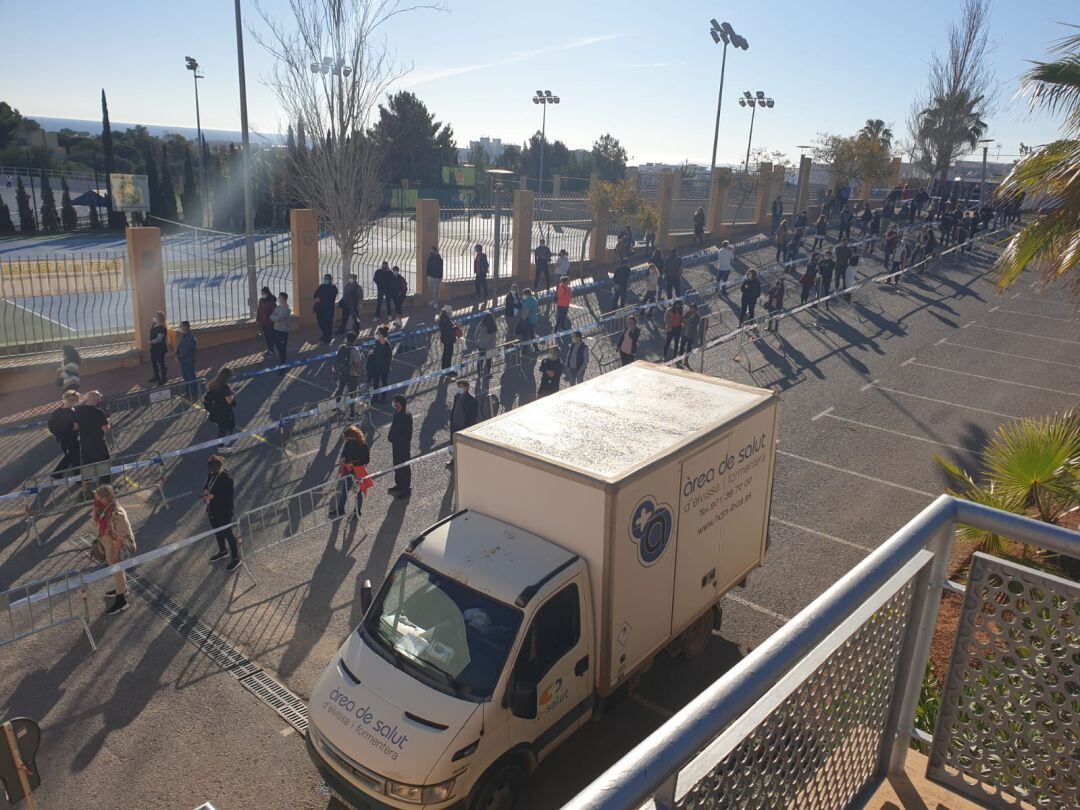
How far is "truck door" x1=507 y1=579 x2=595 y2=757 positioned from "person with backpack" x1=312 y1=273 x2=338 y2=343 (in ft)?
51.6

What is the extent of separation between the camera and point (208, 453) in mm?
13961

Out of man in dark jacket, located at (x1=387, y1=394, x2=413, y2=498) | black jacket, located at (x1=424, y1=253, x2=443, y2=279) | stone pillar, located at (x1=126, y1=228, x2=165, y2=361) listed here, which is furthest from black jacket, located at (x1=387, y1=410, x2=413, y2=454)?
black jacket, located at (x1=424, y1=253, x2=443, y2=279)

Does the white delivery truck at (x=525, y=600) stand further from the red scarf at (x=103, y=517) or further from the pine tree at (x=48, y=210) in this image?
the pine tree at (x=48, y=210)

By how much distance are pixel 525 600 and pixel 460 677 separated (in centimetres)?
78

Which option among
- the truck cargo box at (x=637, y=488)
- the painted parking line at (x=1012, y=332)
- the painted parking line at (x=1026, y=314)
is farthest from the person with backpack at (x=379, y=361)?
the painted parking line at (x=1026, y=314)

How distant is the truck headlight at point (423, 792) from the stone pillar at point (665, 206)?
3148 cm

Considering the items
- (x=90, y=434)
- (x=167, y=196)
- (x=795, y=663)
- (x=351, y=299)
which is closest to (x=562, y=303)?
(x=351, y=299)

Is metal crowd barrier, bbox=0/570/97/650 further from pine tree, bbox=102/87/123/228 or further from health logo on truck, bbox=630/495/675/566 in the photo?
pine tree, bbox=102/87/123/228

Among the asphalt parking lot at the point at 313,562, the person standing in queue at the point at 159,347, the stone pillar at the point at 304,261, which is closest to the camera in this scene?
the asphalt parking lot at the point at 313,562

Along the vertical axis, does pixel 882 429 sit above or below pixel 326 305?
below

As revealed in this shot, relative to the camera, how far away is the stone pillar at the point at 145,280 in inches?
738

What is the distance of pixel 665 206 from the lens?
117 ft

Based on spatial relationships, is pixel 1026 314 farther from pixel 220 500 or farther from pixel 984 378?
pixel 220 500

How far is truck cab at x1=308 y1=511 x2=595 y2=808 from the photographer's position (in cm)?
596
